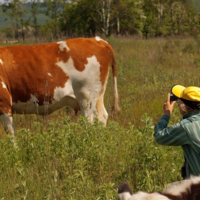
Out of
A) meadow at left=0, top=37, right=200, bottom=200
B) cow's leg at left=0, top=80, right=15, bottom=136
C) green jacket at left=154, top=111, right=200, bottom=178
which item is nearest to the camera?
green jacket at left=154, top=111, right=200, bottom=178

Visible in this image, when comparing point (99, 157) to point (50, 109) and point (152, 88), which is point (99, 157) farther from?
point (152, 88)

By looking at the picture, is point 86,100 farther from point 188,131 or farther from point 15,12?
point 15,12

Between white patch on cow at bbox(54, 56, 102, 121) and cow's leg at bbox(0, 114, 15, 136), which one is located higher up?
white patch on cow at bbox(54, 56, 102, 121)

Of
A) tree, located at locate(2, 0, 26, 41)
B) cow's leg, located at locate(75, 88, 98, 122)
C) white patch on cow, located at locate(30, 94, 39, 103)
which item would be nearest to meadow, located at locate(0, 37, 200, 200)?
white patch on cow, located at locate(30, 94, 39, 103)

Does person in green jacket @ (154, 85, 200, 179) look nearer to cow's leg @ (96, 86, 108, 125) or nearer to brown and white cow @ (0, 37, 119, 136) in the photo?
brown and white cow @ (0, 37, 119, 136)

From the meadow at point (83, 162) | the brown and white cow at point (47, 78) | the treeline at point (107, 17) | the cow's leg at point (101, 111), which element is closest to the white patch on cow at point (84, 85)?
the brown and white cow at point (47, 78)

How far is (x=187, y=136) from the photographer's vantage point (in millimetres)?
2201

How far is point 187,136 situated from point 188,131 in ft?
0.13

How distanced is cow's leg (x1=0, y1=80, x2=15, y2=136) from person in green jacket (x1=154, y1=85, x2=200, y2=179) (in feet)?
9.44

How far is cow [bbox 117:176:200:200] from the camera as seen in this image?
3.73 ft

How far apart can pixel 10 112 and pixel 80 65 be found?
4.26ft

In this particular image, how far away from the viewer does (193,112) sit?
2.35 metres

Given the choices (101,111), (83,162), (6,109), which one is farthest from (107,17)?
(83,162)

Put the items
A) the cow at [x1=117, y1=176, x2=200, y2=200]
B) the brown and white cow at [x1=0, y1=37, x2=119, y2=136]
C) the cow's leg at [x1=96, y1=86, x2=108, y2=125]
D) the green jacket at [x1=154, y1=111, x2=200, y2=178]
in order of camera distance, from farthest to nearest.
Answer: the cow's leg at [x1=96, y1=86, x2=108, y2=125] < the brown and white cow at [x1=0, y1=37, x2=119, y2=136] < the green jacket at [x1=154, y1=111, x2=200, y2=178] < the cow at [x1=117, y1=176, x2=200, y2=200]
